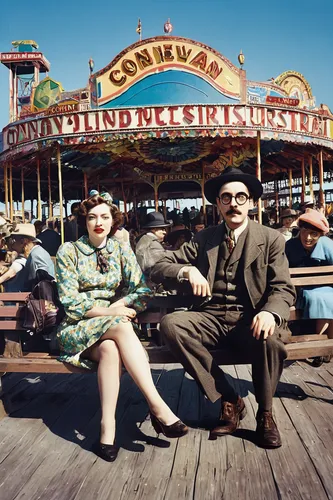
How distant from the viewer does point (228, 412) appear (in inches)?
99.3

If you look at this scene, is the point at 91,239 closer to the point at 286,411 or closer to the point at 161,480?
the point at 161,480

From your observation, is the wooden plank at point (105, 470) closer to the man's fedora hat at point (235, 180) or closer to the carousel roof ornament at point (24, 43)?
the man's fedora hat at point (235, 180)

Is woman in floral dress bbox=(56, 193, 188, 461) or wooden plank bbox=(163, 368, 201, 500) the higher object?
woman in floral dress bbox=(56, 193, 188, 461)

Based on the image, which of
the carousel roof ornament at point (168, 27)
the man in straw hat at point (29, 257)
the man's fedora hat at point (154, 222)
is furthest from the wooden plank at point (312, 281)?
the carousel roof ornament at point (168, 27)

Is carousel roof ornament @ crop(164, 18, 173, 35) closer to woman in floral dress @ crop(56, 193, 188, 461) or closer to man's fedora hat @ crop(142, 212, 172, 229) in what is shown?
man's fedora hat @ crop(142, 212, 172, 229)

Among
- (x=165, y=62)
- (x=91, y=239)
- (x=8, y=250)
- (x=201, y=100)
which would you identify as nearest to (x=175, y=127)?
(x=201, y=100)

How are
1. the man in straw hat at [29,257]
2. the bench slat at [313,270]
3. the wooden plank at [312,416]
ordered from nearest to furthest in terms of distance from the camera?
the wooden plank at [312,416]
the bench slat at [313,270]
the man in straw hat at [29,257]

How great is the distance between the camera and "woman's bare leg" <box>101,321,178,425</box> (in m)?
2.31

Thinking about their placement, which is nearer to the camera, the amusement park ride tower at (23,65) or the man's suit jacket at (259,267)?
the man's suit jacket at (259,267)

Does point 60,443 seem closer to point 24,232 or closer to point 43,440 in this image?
point 43,440

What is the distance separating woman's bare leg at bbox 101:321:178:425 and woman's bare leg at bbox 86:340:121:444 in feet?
0.15

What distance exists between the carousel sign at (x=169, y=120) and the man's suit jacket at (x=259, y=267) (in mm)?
5811

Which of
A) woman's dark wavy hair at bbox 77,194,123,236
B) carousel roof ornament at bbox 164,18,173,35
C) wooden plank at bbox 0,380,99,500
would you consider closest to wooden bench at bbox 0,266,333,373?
wooden plank at bbox 0,380,99,500

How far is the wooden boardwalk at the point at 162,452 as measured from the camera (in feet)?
6.61
